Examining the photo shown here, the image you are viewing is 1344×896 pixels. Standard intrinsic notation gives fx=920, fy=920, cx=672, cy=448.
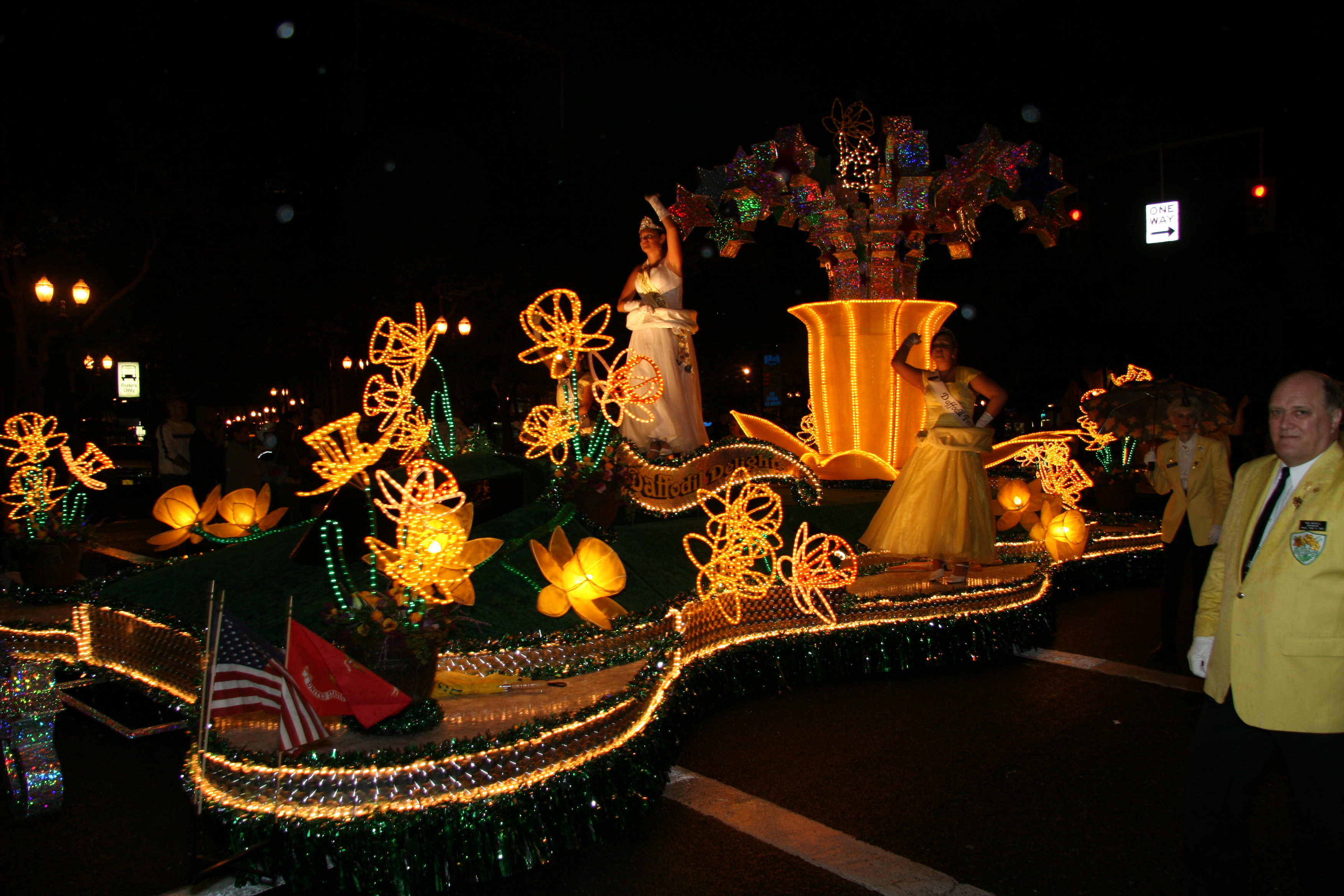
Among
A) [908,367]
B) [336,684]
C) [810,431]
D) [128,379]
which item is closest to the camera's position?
[336,684]

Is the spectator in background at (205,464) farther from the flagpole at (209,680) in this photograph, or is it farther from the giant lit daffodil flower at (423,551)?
the flagpole at (209,680)

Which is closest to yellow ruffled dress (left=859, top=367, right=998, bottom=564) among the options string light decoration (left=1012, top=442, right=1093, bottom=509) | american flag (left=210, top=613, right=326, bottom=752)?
string light decoration (left=1012, top=442, right=1093, bottom=509)

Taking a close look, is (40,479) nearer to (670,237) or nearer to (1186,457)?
(670,237)

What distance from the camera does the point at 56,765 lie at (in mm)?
4121

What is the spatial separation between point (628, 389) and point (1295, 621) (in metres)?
4.96

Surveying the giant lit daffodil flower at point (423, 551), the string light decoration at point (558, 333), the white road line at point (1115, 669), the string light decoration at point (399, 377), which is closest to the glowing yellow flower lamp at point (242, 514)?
the string light decoration at point (399, 377)

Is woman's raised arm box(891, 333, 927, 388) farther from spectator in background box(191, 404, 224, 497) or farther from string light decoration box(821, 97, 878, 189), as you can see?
spectator in background box(191, 404, 224, 497)

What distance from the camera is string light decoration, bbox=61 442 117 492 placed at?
7.17 metres

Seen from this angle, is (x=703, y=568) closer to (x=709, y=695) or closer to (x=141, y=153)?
(x=709, y=695)

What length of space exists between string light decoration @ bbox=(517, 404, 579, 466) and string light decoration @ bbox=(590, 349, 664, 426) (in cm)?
27

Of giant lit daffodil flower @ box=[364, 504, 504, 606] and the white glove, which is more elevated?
giant lit daffodil flower @ box=[364, 504, 504, 606]

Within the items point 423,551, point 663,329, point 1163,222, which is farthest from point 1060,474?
point 1163,222

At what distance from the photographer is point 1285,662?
265 cm

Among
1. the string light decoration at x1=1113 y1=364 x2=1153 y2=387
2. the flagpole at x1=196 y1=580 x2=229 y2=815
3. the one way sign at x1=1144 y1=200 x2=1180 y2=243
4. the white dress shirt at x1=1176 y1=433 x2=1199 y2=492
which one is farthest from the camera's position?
the one way sign at x1=1144 y1=200 x2=1180 y2=243
